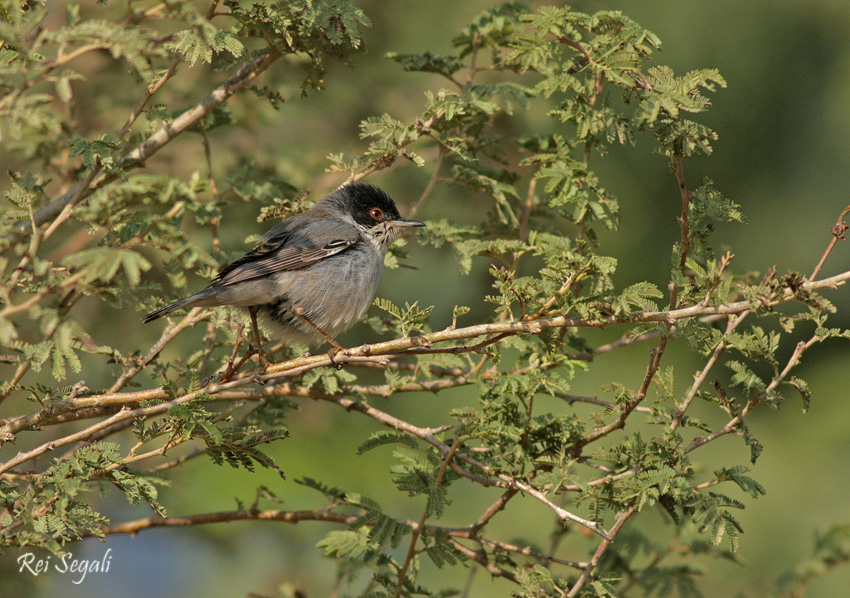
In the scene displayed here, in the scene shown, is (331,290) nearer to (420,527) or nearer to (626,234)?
(420,527)

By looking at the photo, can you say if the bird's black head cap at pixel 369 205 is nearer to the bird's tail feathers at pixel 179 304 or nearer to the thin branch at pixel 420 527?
the bird's tail feathers at pixel 179 304

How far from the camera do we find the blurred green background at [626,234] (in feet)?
16.8

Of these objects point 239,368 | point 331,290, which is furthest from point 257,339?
point 331,290

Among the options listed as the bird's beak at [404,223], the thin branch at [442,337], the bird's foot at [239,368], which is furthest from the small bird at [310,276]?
the thin branch at [442,337]

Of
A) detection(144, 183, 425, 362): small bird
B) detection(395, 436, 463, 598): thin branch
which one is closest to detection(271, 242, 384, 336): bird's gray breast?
detection(144, 183, 425, 362): small bird

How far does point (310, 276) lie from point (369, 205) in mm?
765

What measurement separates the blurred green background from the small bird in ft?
1.80

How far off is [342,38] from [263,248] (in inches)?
47.5

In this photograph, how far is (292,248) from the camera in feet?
13.8

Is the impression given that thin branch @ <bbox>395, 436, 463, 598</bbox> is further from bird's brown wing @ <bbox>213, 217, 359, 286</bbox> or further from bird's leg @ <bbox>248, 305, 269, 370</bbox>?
bird's brown wing @ <bbox>213, 217, 359, 286</bbox>

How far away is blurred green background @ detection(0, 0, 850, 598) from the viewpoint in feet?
16.8

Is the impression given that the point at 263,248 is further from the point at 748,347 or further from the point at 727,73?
the point at 727,73

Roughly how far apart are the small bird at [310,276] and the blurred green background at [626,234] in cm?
55

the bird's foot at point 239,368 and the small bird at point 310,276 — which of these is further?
the small bird at point 310,276
